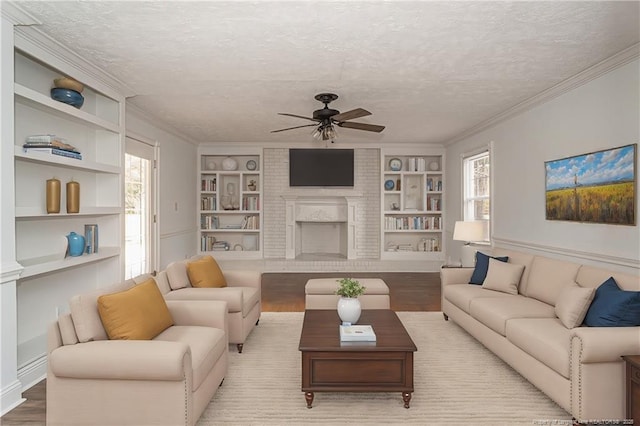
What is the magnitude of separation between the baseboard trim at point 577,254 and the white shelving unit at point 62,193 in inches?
185

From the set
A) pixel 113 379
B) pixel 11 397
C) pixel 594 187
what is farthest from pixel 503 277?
pixel 11 397

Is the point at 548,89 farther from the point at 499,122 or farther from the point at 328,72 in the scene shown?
the point at 328,72

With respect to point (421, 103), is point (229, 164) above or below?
below

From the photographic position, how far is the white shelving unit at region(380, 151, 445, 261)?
28.2 feet

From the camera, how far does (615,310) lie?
2.74 metres

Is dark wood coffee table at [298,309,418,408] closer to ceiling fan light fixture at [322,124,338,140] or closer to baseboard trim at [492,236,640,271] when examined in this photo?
baseboard trim at [492,236,640,271]

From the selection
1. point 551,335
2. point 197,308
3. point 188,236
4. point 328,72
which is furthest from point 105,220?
point 551,335

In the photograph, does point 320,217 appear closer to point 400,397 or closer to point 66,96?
point 66,96

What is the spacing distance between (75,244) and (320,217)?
18.1 ft

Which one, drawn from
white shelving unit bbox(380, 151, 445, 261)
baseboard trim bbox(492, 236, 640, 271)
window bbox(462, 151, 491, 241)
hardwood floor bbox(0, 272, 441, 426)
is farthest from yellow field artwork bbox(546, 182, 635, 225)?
white shelving unit bbox(380, 151, 445, 261)

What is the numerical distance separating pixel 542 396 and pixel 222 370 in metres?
2.30

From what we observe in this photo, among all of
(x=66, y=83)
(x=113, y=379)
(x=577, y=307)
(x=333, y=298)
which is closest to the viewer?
(x=113, y=379)

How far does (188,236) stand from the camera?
7.95 m

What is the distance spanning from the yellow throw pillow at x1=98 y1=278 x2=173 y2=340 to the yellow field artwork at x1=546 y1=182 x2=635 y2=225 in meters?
3.77
